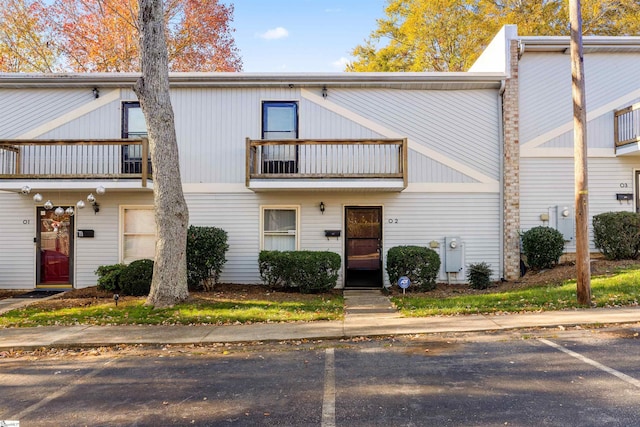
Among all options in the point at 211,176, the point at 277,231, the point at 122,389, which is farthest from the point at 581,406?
the point at 211,176

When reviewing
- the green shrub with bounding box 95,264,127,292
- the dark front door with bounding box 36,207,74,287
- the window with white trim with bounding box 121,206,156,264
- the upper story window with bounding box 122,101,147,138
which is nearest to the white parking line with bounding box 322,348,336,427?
the green shrub with bounding box 95,264,127,292

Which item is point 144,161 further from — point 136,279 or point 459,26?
point 459,26

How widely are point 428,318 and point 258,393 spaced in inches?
165

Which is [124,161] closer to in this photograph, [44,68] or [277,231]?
[277,231]

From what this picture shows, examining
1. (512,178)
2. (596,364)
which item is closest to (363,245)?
(512,178)

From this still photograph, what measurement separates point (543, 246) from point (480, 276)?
1818 mm

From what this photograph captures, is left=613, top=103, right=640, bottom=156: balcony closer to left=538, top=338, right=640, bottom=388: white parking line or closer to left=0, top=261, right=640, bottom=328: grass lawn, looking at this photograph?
left=0, top=261, right=640, bottom=328: grass lawn

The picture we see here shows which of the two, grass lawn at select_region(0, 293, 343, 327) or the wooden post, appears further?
the wooden post

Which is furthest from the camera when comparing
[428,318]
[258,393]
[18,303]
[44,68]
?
[44,68]

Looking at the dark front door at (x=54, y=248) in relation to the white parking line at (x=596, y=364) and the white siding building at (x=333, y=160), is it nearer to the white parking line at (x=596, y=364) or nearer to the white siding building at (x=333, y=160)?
the white siding building at (x=333, y=160)

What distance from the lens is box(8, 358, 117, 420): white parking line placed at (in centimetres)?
425

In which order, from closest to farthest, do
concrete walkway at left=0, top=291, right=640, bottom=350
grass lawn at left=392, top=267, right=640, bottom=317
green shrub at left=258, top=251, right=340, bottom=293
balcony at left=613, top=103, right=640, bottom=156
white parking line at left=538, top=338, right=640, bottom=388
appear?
white parking line at left=538, top=338, right=640, bottom=388 < concrete walkway at left=0, top=291, right=640, bottom=350 < grass lawn at left=392, top=267, right=640, bottom=317 < green shrub at left=258, top=251, right=340, bottom=293 < balcony at left=613, top=103, right=640, bottom=156

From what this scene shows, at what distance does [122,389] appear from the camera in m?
4.88

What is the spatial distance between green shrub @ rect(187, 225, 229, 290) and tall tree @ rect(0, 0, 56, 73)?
1595 cm
